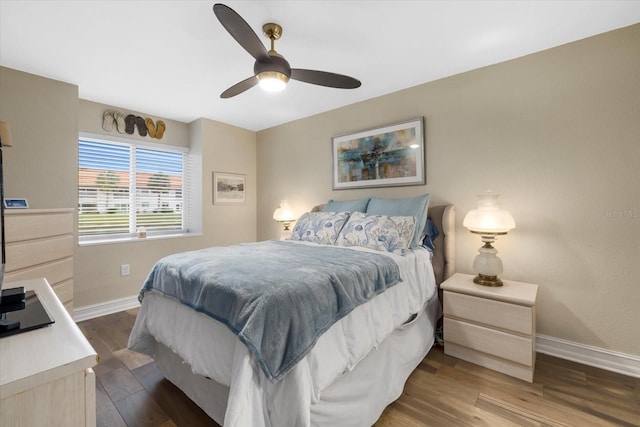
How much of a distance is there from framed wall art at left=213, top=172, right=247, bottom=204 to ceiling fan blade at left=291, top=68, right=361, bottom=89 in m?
2.44

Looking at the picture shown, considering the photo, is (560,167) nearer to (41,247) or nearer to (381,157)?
(381,157)

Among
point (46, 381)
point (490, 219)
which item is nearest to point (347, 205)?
point (490, 219)

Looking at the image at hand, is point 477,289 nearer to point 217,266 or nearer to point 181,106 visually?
point 217,266

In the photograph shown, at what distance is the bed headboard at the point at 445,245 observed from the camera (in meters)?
2.48

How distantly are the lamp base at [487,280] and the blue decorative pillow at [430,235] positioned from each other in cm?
45

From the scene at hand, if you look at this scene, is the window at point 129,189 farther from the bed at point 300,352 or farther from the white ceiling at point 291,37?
the bed at point 300,352

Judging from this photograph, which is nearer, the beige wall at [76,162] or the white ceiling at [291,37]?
the white ceiling at [291,37]

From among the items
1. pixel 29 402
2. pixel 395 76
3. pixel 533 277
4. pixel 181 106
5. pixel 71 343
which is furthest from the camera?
pixel 181 106

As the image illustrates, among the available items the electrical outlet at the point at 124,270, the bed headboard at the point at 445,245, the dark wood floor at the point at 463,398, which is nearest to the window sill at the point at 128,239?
the electrical outlet at the point at 124,270

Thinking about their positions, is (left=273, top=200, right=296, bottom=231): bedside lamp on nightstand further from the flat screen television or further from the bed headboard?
the flat screen television

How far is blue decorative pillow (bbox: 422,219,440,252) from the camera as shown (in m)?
2.53

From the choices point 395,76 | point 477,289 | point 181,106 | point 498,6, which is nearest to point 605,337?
point 477,289

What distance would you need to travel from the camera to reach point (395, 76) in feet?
8.67

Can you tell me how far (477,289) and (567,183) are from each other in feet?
3.55
